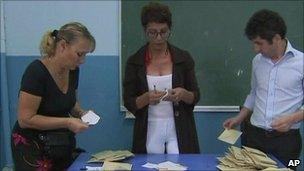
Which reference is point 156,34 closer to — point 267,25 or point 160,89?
point 160,89

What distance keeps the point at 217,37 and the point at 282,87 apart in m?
1.12

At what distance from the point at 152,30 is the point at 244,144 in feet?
3.17

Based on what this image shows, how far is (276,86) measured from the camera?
7.48 ft

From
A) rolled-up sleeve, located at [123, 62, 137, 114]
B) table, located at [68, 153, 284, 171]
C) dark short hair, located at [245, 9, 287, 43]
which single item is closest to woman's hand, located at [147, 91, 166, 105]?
rolled-up sleeve, located at [123, 62, 137, 114]

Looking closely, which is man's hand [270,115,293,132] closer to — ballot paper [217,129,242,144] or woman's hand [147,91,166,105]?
ballot paper [217,129,242,144]

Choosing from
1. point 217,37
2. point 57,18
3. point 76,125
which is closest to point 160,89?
point 76,125

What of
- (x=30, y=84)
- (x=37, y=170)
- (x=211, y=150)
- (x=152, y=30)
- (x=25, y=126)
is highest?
(x=152, y=30)

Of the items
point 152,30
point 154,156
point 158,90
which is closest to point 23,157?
point 154,156

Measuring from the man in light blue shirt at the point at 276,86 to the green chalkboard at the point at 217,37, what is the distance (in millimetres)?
932

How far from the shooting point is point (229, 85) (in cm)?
334

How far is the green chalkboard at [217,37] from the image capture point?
10.6 ft

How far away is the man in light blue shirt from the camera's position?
219 cm

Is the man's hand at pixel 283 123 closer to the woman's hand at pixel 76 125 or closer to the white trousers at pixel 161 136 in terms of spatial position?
the white trousers at pixel 161 136

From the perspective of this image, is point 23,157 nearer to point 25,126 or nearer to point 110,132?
point 25,126
